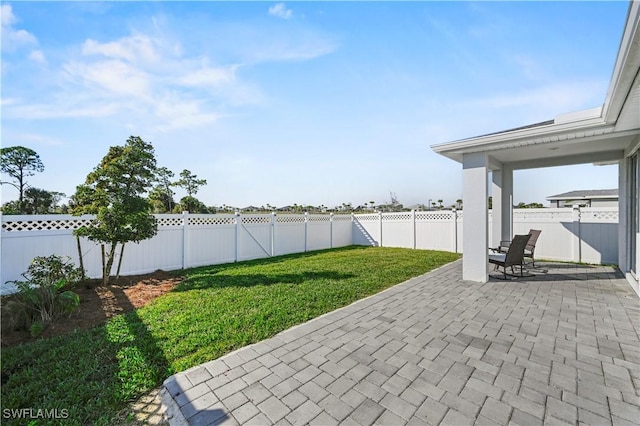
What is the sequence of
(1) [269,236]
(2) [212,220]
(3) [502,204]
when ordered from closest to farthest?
(3) [502,204] → (2) [212,220] → (1) [269,236]

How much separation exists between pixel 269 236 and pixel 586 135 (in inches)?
350

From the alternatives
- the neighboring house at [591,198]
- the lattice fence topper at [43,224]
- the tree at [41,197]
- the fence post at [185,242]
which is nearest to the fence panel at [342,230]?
the fence post at [185,242]

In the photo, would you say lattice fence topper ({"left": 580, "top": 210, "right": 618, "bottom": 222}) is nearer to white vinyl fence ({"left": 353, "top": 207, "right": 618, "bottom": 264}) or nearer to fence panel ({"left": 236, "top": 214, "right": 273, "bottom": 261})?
white vinyl fence ({"left": 353, "top": 207, "right": 618, "bottom": 264})

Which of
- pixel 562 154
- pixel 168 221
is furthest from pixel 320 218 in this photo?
pixel 562 154

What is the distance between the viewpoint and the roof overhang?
8.51ft

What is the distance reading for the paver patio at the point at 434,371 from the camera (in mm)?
1965

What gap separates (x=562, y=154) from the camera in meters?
6.70

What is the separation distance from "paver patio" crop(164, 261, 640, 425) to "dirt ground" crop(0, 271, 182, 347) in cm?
254

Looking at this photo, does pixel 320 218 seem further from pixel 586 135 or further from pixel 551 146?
pixel 586 135

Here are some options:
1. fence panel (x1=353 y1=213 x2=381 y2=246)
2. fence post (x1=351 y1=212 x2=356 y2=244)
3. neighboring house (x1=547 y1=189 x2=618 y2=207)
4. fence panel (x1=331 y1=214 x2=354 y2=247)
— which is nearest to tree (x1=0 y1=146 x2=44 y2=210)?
fence panel (x1=331 y1=214 x2=354 y2=247)

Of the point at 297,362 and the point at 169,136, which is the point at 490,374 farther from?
the point at 169,136

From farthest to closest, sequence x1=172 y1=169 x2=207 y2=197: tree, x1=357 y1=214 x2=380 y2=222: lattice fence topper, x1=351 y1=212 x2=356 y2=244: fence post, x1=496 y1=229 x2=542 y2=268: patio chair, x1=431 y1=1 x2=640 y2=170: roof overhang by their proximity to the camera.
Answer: x1=172 y1=169 x2=207 y2=197: tree
x1=351 y1=212 x2=356 y2=244: fence post
x1=357 y1=214 x2=380 y2=222: lattice fence topper
x1=496 y1=229 x2=542 y2=268: patio chair
x1=431 y1=1 x2=640 y2=170: roof overhang

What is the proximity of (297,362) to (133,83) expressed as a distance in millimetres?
6643

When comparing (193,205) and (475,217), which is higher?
(193,205)
